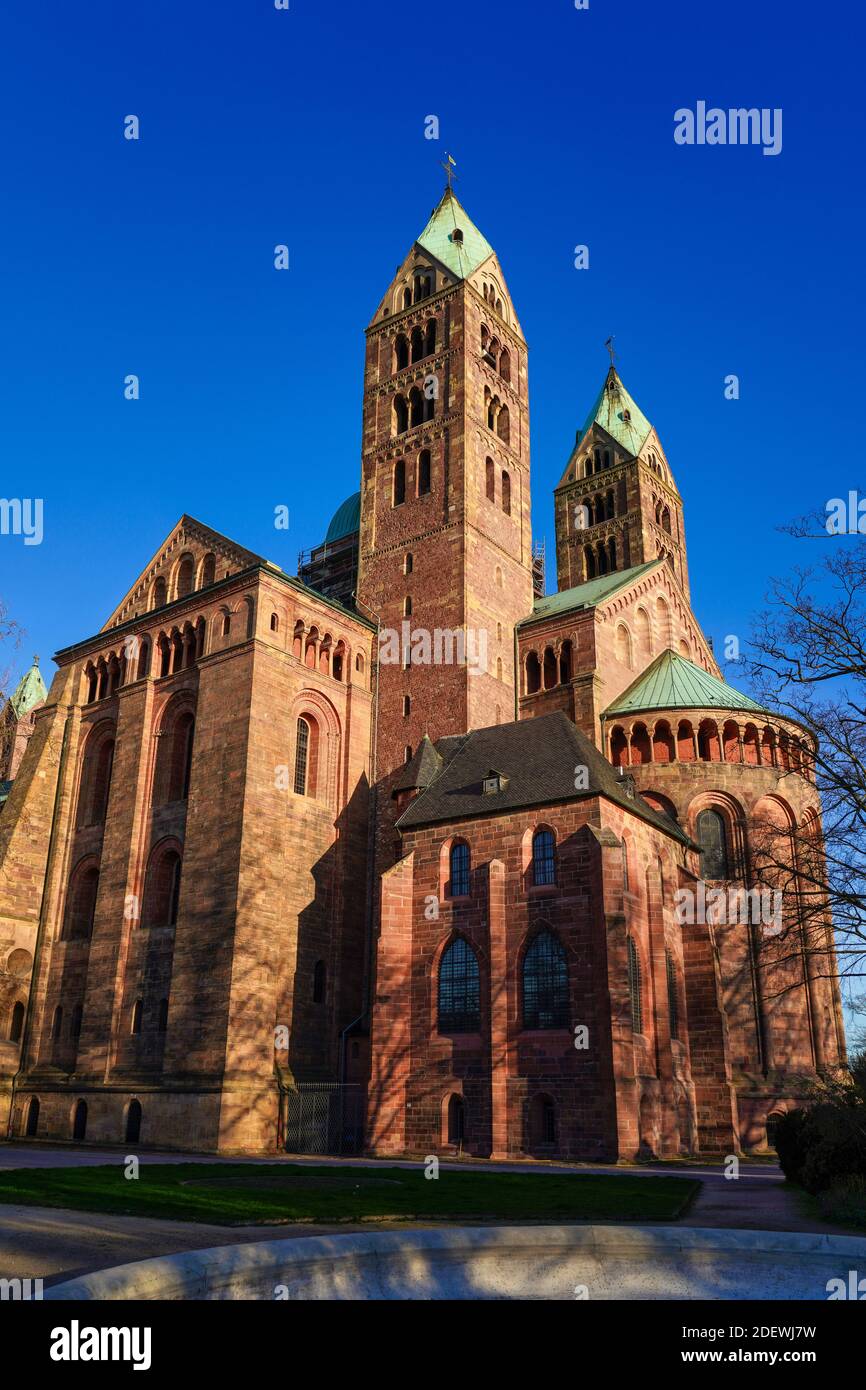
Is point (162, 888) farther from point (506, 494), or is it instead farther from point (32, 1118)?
point (506, 494)

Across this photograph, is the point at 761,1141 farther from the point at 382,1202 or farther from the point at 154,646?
the point at 154,646

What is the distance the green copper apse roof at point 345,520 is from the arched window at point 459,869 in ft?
88.5

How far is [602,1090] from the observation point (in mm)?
29188

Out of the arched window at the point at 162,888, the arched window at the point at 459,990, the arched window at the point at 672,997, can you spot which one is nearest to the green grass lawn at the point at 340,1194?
the arched window at the point at 459,990

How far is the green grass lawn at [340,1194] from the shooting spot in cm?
1391

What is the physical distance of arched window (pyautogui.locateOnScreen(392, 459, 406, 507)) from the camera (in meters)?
50.2

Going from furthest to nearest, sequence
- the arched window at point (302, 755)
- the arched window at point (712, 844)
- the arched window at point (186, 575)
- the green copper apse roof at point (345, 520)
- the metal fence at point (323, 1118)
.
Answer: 1. the green copper apse roof at point (345, 520)
2. the arched window at point (186, 575)
3. the arched window at point (302, 755)
4. the arched window at point (712, 844)
5. the metal fence at point (323, 1118)

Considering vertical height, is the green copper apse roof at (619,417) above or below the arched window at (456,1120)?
above

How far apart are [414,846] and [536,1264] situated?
84.1 ft

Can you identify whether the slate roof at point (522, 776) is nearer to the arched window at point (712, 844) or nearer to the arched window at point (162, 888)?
the arched window at point (712, 844)

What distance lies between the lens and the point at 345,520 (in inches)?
2376

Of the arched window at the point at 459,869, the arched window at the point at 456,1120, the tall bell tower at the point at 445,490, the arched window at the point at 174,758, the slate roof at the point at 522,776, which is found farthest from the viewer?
the tall bell tower at the point at 445,490
